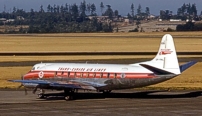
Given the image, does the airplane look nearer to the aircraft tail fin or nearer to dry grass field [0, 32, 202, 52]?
the aircraft tail fin

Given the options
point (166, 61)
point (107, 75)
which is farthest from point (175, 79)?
point (107, 75)

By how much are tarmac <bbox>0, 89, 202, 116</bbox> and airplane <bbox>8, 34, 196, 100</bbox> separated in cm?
118

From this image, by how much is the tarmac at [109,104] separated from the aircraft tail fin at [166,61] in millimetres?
2397

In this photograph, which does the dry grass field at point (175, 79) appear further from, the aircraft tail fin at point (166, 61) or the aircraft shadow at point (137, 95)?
the aircraft tail fin at point (166, 61)

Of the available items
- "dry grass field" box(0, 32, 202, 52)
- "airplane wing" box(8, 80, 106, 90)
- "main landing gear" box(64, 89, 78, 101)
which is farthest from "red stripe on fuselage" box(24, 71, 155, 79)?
"dry grass field" box(0, 32, 202, 52)

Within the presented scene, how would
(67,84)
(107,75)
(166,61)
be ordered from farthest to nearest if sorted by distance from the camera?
1. (107,75)
2. (67,84)
3. (166,61)

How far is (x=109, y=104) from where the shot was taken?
3994 centimetres

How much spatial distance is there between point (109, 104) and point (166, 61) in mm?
5385

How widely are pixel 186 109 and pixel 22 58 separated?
53.9 metres

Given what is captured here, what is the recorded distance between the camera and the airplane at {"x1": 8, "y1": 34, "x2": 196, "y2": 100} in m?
41.1

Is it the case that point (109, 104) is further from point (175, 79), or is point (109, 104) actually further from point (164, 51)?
point (175, 79)

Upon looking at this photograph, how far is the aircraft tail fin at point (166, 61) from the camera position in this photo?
41.0 meters

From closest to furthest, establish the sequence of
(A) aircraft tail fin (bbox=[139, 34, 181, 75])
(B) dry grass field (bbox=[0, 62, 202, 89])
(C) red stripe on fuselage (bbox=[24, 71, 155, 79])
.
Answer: (A) aircraft tail fin (bbox=[139, 34, 181, 75]) < (C) red stripe on fuselage (bbox=[24, 71, 155, 79]) < (B) dry grass field (bbox=[0, 62, 202, 89])

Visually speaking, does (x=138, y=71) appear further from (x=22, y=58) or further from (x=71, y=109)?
(x=22, y=58)
